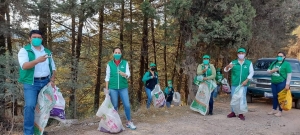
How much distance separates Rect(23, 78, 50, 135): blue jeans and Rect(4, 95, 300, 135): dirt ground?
3.18 feet

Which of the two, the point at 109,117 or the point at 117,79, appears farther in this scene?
the point at 117,79

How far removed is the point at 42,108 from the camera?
4.57 m

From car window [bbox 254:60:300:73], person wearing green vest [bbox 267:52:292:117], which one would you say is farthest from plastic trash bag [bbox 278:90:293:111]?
car window [bbox 254:60:300:73]

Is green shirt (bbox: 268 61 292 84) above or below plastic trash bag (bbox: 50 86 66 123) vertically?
above

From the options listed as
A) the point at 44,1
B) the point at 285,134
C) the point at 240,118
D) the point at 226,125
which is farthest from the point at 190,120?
the point at 44,1

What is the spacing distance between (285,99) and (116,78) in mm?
4956

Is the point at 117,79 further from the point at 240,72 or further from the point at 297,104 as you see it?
the point at 297,104

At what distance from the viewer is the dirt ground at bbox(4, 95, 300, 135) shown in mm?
5711

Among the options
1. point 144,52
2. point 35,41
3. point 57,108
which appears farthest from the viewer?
point 144,52

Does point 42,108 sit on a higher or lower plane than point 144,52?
lower

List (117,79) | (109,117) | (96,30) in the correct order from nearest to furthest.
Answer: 1. (109,117)
2. (117,79)
3. (96,30)

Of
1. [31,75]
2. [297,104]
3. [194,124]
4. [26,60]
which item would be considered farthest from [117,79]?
[297,104]

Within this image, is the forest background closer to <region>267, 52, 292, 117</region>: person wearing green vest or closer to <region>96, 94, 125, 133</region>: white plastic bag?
<region>267, 52, 292, 117</region>: person wearing green vest

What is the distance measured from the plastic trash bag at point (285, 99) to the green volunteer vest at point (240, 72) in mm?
1371
